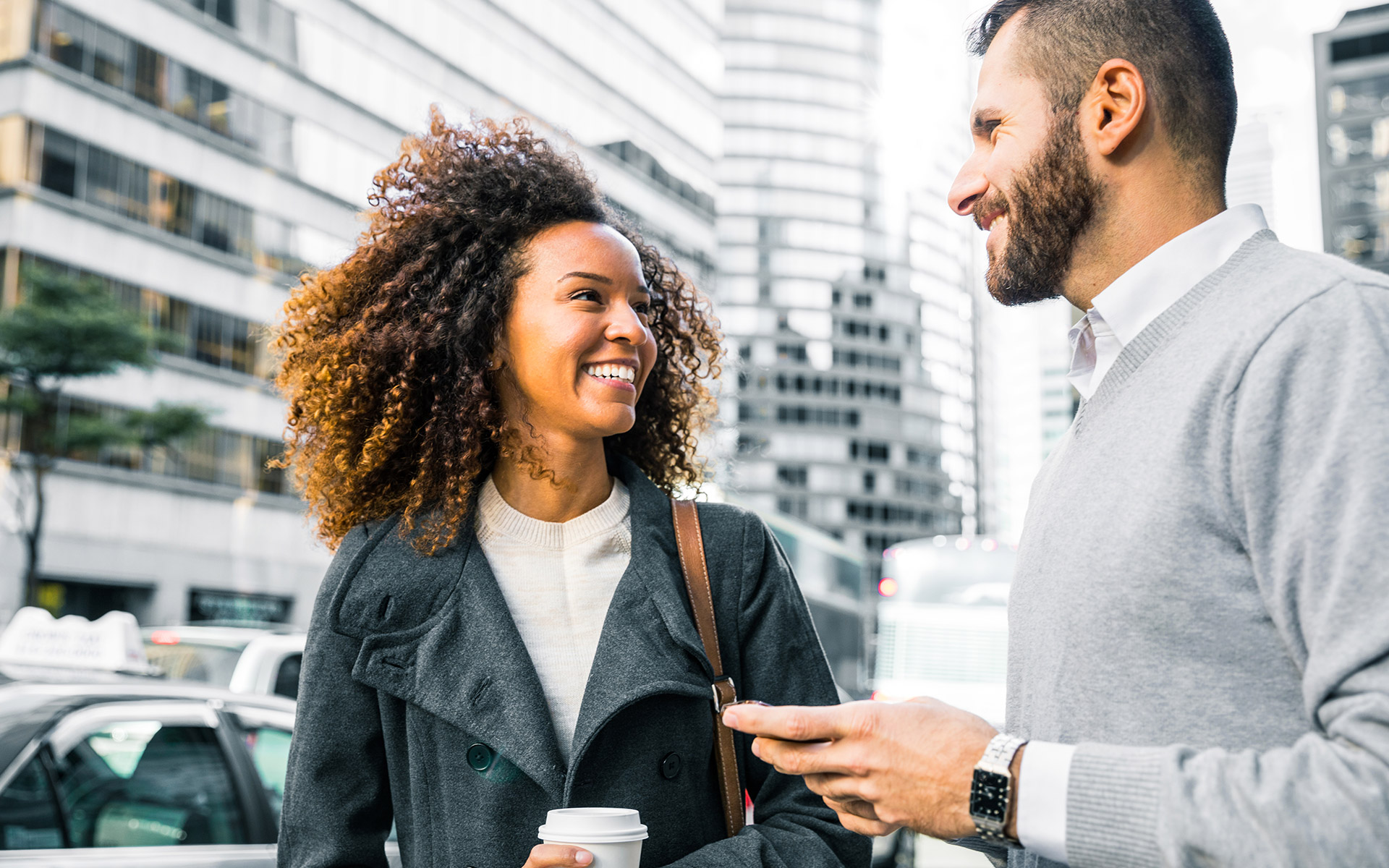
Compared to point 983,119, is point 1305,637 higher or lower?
lower

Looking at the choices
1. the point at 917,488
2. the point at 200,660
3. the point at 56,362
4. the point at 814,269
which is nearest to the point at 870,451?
the point at 917,488

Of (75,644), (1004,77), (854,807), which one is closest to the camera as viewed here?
(854,807)

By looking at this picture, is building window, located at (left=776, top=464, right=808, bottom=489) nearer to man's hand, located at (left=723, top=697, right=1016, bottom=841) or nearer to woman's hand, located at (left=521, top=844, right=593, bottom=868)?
woman's hand, located at (left=521, top=844, right=593, bottom=868)

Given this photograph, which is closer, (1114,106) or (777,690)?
(1114,106)

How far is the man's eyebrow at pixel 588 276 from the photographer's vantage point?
266 centimetres

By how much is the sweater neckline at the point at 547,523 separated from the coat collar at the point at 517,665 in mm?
140

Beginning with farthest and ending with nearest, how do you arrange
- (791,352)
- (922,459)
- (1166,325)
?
(922,459)
(791,352)
(1166,325)

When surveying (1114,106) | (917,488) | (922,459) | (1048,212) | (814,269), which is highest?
(814,269)

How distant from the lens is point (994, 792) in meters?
1.51

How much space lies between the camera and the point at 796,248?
93938 mm

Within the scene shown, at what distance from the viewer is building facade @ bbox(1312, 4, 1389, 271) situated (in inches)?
2884

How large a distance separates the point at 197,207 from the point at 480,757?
27.9 meters

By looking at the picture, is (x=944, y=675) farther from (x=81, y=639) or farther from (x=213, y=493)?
(x=213, y=493)

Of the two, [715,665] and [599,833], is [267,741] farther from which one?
[599,833]
